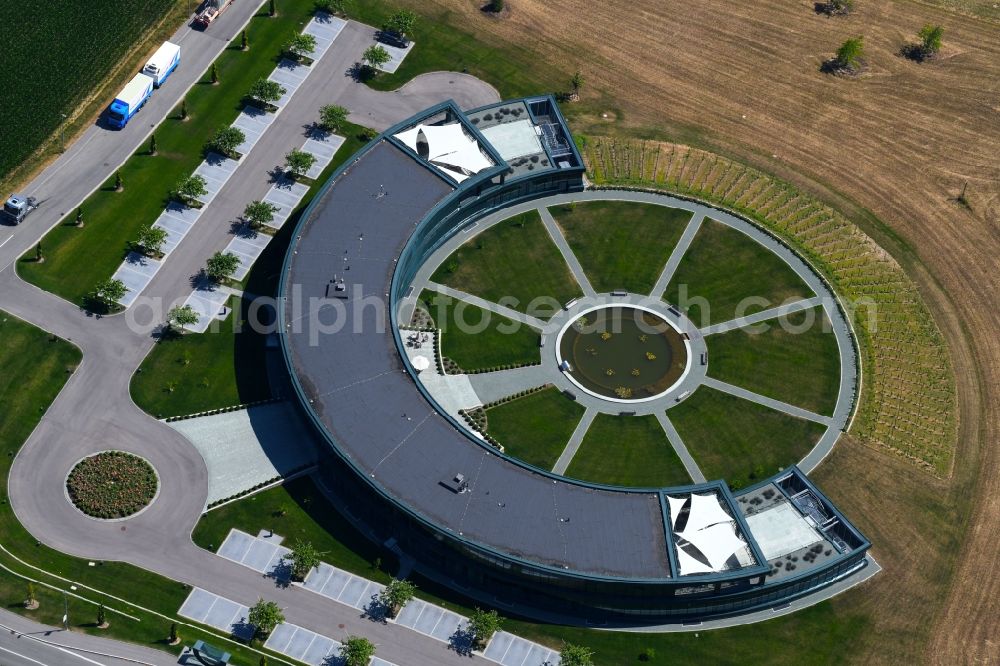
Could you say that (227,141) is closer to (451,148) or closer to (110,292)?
(110,292)

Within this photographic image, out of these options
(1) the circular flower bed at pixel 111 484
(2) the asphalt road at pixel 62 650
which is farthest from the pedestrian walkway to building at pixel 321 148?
(2) the asphalt road at pixel 62 650

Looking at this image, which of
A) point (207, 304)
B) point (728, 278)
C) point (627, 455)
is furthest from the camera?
point (728, 278)

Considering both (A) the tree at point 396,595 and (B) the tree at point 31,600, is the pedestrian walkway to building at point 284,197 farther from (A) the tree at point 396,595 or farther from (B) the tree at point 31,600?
(B) the tree at point 31,600

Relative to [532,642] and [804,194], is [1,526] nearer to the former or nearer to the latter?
[532,642]

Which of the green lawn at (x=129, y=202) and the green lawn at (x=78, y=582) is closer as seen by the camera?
the green lawn at (x=78, y=582)

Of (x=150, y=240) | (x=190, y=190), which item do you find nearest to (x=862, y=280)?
(x=190, y=190)
